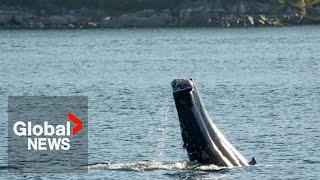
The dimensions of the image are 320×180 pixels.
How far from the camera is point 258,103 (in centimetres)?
7681

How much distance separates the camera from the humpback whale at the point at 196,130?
39.5 metres

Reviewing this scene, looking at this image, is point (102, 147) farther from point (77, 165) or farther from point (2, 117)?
point (2, 117)

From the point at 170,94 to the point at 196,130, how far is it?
150 feet

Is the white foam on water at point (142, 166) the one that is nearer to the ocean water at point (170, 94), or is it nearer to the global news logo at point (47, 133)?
the ocean water at point (170, 94)

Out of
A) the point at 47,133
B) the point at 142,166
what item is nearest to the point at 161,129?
the point at 47,133

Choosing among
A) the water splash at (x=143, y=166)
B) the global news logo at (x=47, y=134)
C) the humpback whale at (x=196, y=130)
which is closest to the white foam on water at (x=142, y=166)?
the water splash at (x=143, y=166)

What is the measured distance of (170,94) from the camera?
86.0 meters

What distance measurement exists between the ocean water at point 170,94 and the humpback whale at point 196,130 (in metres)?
0.73

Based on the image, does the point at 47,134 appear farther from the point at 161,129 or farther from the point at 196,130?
the point at 196,130

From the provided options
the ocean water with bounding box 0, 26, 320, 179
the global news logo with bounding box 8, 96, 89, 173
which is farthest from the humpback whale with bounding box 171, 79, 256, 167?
the global news logo with bounding box 8, 96, 89, 173

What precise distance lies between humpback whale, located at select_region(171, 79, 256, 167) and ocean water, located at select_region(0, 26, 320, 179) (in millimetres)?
733

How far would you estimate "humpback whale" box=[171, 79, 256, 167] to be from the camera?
39500 millimetres

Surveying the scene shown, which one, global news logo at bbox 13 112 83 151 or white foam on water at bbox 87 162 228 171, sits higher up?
white foam on water at bbox 87 162 228 171

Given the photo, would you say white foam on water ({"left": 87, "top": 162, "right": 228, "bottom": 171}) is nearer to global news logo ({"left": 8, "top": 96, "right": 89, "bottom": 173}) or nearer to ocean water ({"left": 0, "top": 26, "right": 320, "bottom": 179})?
ocean water ({"left": 0, "top": 26, "right": 320, "bottom": 179})
